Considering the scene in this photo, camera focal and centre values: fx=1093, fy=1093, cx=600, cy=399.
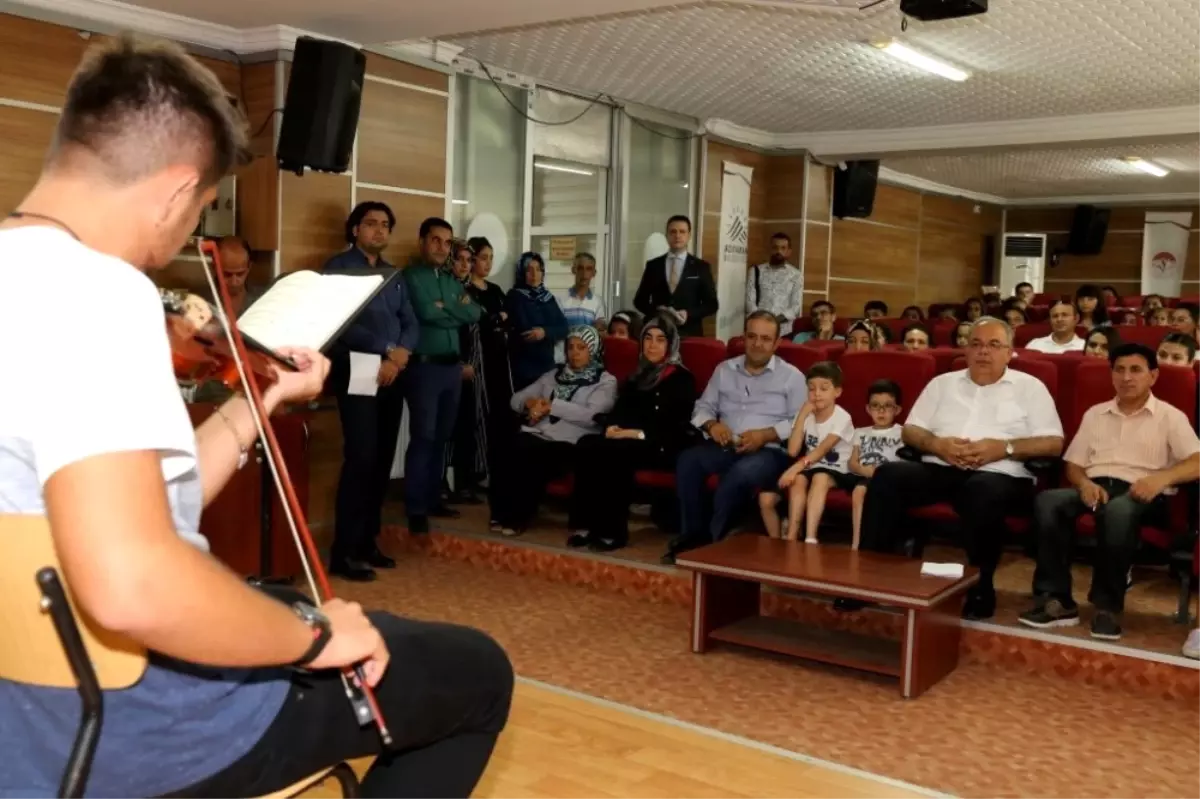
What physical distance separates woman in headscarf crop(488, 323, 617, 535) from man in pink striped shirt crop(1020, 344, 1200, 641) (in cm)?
205

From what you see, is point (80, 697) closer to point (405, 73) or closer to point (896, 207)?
point (405, 73)

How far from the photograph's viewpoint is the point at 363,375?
4637mm

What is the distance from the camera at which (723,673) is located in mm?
3625

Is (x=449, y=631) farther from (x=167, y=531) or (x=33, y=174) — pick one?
(x=33, y=174)

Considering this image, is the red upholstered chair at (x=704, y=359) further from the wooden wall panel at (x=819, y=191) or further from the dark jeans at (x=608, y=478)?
the wooden wall panel at (x=819, y=191)

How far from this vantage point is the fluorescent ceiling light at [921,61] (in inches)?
245

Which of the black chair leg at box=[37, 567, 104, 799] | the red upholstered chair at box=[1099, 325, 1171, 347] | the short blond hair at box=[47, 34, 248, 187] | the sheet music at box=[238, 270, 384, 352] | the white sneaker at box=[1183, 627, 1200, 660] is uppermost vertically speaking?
the short blond hair at box=[47, 34, 248, 187]

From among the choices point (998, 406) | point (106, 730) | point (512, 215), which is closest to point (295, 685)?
point (106, 730)

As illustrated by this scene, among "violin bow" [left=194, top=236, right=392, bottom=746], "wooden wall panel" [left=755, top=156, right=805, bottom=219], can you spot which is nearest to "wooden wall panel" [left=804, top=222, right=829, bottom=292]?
"wooden wall panel" [left=755, top=156, right=805, bottom=219]

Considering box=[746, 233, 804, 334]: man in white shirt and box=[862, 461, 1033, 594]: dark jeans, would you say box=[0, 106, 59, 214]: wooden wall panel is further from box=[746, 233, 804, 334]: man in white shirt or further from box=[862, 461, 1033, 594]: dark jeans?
box=[746, 233, 804, 334]: man in white shirt

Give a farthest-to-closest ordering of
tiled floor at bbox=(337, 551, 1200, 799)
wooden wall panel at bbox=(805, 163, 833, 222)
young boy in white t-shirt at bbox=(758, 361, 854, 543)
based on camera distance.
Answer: wooden wall panel at bbox=(805, 163, 833, 222)
young boy in white t-shirt at bbox=(758, 361, 854, 543)
tiled floor at bbox=(337, 551, 1200, 799)

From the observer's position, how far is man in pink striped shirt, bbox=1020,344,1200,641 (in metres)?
3.66

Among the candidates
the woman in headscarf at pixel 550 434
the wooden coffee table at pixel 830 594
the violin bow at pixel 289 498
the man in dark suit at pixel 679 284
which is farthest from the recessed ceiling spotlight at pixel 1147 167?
the violin bow at pixel 289 498

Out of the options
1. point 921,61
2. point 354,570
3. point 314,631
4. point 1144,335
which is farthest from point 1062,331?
point 314,631
